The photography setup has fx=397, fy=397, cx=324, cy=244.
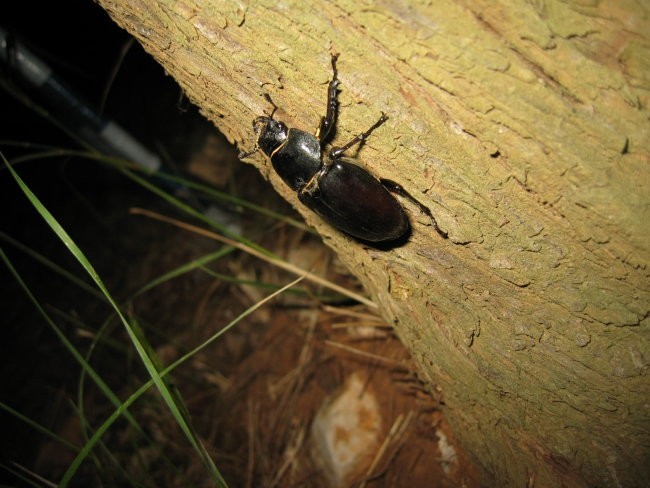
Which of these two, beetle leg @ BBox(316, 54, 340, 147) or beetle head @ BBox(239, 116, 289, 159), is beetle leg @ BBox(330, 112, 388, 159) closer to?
beetle leg @ BBox(316, 54, 340, 147)

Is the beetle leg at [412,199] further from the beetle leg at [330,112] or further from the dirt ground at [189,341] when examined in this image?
the dirt ground at [189,341]

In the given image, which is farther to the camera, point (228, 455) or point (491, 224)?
point (228, 455)

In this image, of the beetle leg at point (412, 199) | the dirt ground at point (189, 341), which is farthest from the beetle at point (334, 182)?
the dirt ground at point (189, 341)

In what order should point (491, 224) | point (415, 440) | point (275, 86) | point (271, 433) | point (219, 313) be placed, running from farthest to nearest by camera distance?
1. point (219, 313)
2. point (271, 433)
3. point (415, 440)
4. point (275, 86)
5. point (491, 224)

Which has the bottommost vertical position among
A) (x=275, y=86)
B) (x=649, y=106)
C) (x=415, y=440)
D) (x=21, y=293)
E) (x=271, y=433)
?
(x=21, y=293)

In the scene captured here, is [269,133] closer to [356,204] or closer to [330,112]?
[330,112]

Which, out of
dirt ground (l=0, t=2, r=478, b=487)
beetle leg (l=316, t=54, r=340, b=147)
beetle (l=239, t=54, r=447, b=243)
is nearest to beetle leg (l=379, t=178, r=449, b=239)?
beetle (l=239, t=54, r=447, b=243)

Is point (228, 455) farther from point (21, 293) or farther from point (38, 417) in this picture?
point (21, 293)

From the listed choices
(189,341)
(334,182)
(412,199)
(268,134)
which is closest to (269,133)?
(268,134)

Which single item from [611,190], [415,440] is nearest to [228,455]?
[415,440]
